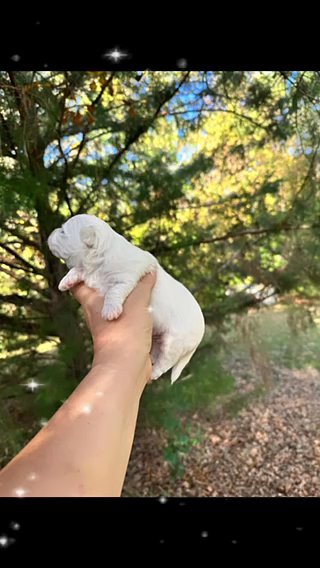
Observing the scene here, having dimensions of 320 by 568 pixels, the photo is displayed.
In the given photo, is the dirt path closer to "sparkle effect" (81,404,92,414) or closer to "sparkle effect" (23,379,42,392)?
"sparkle effect" (23,379,42,392)

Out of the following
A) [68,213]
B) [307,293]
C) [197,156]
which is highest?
[197,156]

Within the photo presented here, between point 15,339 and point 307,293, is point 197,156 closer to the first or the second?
point 307,293

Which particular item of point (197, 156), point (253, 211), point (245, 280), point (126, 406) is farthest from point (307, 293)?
point (126, 406)

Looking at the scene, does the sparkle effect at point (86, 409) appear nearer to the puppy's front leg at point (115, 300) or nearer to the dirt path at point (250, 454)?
the puppy's front leg at point (115, 300)

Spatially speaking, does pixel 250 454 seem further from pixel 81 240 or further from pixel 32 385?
pixel 81 240

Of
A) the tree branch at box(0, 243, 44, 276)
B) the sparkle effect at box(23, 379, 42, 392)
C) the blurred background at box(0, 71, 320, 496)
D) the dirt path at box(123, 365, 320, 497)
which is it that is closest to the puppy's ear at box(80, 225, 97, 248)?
the blurred background at box(0, 71, 320, 496)
